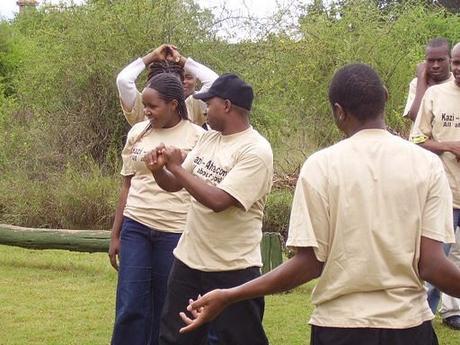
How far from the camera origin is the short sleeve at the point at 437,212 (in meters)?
3.21

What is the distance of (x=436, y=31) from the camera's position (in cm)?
2416

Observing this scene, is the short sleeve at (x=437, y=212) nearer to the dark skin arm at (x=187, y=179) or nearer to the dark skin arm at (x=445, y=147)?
the dark skin arm at (x=187, y=179)

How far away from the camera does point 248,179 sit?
4430 mm

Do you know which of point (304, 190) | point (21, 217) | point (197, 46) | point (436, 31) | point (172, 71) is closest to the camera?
point (304, 190)

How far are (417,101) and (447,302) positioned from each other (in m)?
1.61

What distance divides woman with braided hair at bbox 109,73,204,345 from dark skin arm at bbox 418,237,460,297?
232 centimetres

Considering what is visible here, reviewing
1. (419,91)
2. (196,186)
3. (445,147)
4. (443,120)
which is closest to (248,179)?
(196,186)

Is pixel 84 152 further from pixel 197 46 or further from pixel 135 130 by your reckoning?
pixel 135 130

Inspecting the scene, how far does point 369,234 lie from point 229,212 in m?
1.48

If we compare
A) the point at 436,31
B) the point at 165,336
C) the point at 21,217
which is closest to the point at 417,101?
the point at 165,336

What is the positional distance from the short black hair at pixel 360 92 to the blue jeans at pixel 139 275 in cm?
225

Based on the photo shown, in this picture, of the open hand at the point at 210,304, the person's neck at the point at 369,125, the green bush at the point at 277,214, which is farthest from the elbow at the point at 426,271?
the green bush at the point at 277,214

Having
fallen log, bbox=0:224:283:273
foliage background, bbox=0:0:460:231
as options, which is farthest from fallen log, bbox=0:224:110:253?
foliage background, bbox=0:0:460:231

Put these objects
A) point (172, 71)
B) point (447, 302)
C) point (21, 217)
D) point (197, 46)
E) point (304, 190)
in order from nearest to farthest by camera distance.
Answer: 1. point (304, 190)
2. point (172, 71)
3. point (447, 302)
4. point (21, 217)
5. point (197, 46)
